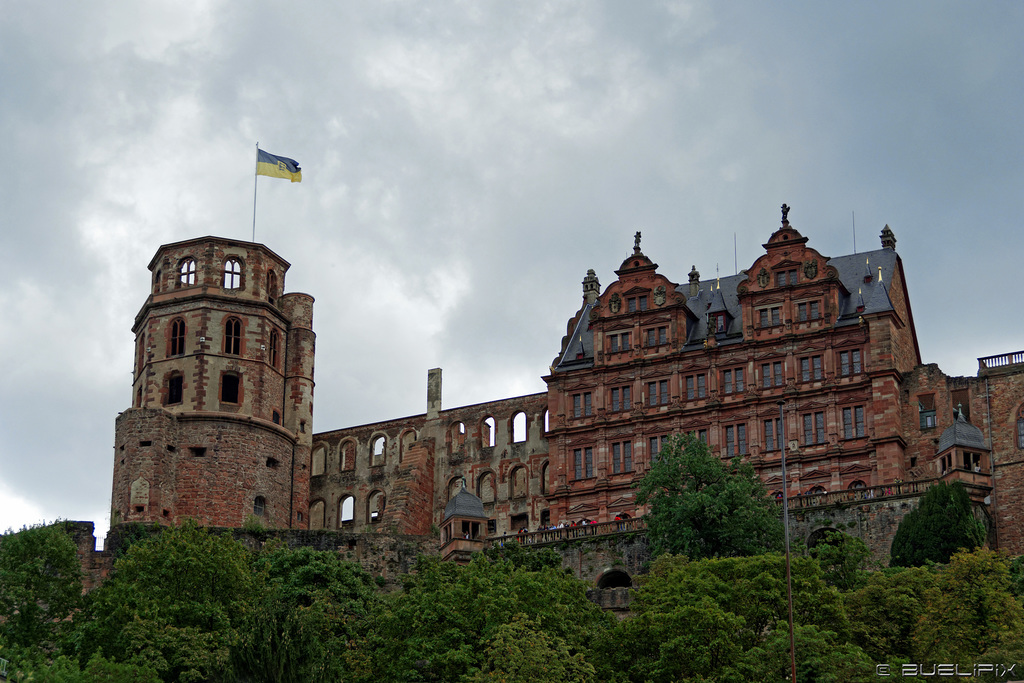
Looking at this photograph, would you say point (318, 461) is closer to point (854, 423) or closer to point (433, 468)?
point (433, 468)

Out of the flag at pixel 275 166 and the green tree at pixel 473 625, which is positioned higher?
the flag at pixel 275 166

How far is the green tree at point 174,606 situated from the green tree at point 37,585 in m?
1.60

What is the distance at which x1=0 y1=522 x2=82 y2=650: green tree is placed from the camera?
79875mm

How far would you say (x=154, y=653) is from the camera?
7294 cm

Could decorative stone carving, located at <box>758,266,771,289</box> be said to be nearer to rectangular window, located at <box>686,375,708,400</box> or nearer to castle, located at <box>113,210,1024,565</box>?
castle, located at <box>113,210,1024,565</box>

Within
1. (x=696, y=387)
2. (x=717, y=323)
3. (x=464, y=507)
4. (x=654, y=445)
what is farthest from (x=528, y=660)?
(x=717, y=323)

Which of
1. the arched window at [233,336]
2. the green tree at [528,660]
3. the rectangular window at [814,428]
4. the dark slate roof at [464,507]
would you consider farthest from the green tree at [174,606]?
the rectangular window at [814,428]

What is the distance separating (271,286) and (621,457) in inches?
968

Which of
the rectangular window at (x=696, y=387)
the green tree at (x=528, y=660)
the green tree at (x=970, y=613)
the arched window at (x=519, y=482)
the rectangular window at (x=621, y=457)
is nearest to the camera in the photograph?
the green tree at (x=528, y=660)

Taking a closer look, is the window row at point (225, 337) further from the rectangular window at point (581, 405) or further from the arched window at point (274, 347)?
the rectangular window at point (581, 405)

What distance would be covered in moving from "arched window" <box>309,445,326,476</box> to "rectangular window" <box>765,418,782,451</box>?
1219 inches

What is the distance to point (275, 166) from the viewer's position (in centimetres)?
10944

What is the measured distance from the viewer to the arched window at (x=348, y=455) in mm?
113312

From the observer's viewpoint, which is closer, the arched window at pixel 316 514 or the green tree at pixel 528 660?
the green tree at pixel 528 660
